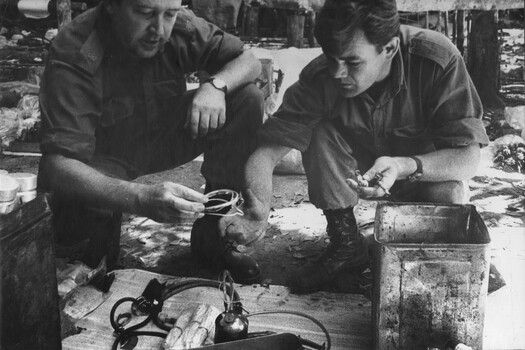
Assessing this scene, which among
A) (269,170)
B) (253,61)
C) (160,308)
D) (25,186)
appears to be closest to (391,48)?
(253,61)

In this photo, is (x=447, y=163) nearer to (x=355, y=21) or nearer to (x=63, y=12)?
(x=355, y=21)

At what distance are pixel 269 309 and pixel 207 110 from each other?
1200 mm

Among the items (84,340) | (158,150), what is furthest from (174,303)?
(158,150)

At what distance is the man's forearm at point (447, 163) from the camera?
11.1 ft

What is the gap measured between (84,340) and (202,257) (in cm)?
82

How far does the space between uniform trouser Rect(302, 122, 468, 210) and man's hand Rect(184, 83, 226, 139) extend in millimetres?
527

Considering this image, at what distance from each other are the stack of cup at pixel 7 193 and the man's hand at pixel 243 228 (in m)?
1.12

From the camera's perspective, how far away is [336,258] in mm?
3768

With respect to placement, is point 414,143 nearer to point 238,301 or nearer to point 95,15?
point 238,301

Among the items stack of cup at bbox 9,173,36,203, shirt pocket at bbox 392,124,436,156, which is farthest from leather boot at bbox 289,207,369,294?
stack of cup at bbox 9,173,36,203

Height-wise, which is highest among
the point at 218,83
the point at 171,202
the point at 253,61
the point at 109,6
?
the point at 109,6

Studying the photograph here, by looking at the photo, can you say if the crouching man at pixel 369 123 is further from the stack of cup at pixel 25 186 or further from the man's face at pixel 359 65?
the stack of cup at pixel 25 186

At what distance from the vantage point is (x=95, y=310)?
Answer: 380cm

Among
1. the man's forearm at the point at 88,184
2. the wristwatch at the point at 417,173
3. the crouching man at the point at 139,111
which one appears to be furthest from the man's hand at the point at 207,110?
the wristwatch at the point at 417,173
